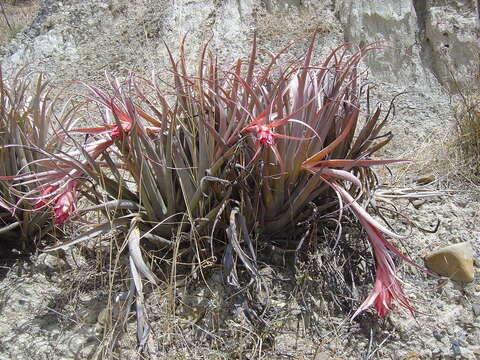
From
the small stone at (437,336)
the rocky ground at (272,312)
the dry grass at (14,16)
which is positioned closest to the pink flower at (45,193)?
the rocky ground at (272,312)

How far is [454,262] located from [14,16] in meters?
11.3

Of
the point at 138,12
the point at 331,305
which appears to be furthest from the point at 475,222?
the point at 138,12

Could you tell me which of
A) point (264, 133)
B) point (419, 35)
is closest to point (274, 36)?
point (419, 35)

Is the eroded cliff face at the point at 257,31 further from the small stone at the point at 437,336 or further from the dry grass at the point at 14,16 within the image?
the small stone at the point at 437,336

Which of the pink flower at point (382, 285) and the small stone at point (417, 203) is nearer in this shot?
the pink flower at point (382, 285)

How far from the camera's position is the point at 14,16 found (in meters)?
11.1

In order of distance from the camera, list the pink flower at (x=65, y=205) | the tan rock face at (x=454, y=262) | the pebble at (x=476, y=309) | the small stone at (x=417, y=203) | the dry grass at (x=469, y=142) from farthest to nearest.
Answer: the dry grass at (x=469, y=142) < the small stone at (x=417, y=203) < the tan rock face at (x=454, y=262) < the pebble at (x=476, y=309) < the pink flower at (x=65, y=205)

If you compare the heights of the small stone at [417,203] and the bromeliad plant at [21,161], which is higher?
the bromeliad plant at [21,161]

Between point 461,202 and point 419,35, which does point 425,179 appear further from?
point 419,35

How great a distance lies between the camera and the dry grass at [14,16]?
8250 mm

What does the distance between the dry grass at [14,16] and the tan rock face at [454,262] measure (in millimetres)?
7281

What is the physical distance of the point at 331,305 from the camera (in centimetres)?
215

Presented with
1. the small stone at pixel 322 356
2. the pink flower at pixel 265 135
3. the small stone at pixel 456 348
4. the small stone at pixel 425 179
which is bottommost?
the small stone at pixel 456 348

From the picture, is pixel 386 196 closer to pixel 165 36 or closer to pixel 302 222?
pixel 302 222
